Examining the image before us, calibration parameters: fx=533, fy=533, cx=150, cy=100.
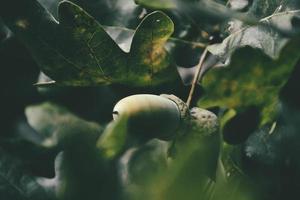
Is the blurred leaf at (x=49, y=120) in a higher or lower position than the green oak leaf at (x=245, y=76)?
lower

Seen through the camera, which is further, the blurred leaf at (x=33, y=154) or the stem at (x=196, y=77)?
the blurred leaf at (x=33, y=154)

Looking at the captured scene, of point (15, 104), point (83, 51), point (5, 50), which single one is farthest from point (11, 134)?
point (83, 51)

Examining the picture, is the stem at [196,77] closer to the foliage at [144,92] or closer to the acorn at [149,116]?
the foliage at [144,92]

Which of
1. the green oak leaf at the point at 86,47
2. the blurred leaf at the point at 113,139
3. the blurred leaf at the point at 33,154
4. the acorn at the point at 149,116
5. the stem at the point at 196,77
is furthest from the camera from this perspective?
the blurred leaf at the point at 33,154

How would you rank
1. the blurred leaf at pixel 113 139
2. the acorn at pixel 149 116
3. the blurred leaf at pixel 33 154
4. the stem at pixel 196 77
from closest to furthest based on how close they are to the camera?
1. the blurred leaf at pixel 113 139
2. the acorn at pixel 149 116
3. the stem at pixel 196 77
4. the blurred leaf at pixel 33 154

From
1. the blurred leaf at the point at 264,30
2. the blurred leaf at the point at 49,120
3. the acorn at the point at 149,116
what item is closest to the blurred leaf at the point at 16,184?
the blurred leaf at the point at 49,120

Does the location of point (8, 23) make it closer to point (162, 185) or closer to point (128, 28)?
point (128, 28)
